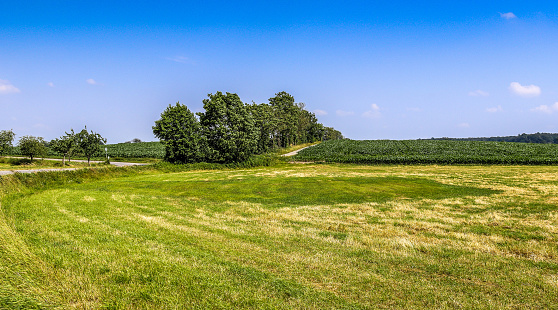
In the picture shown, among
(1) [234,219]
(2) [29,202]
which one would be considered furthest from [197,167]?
(1) [234,219]

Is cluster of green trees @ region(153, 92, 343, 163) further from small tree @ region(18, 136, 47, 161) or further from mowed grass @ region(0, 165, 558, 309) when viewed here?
mowed grass @ region(0, 165, 558, 309)

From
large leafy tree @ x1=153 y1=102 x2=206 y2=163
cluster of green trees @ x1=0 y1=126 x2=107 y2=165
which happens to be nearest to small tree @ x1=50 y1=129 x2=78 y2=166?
cluster of green trees @ x1=0 y1=126 x2=107 y2=165

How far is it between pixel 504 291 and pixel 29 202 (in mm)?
23207

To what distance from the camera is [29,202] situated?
57.2ft

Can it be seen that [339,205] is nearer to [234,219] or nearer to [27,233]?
[234,219]

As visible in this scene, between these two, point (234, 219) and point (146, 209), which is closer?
point (234, 219)

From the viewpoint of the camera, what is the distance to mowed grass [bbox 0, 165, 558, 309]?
6.10 meters

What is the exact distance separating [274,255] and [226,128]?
158ft

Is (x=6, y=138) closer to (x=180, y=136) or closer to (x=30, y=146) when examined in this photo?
(x=30, y=146)

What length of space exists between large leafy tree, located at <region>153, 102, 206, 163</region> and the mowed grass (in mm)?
34109

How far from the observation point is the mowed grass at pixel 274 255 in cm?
610

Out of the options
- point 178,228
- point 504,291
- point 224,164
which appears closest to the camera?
point 504,291

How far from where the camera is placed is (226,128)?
182 feet

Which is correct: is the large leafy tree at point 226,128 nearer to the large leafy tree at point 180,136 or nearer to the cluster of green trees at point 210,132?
the cluster of green trees at point 210,132
